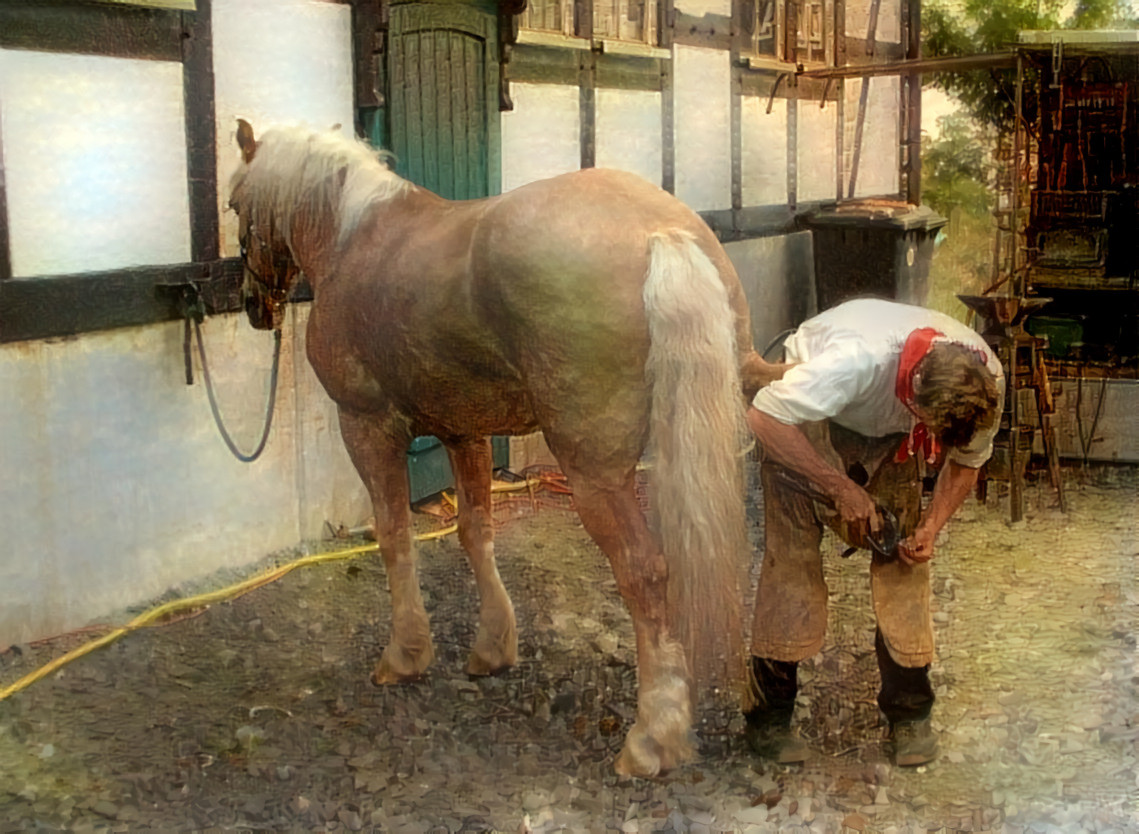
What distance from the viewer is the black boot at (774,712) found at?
8.50ft

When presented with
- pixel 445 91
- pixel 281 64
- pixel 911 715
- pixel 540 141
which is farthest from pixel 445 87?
pixel 911 715

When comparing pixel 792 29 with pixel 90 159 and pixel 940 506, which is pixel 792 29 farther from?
pixel 90 159

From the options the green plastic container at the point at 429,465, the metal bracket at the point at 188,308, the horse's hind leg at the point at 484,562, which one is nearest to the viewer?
the metal bracket at the point at 188,308

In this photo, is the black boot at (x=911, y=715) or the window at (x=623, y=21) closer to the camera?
the black boot at (x=911, y=715)

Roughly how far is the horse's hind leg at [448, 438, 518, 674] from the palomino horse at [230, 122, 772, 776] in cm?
7

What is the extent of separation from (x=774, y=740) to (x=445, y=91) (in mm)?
1540

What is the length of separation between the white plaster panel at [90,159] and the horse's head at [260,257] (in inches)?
5.1

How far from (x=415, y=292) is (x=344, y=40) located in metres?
0.58

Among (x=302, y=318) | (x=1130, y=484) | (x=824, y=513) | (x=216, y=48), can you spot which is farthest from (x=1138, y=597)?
(x=216, y=48)

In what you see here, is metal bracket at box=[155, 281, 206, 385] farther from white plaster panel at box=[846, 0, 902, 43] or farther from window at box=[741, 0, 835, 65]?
white plaster panel at box=[846, 0, 902, 43]

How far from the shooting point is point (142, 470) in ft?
9.02

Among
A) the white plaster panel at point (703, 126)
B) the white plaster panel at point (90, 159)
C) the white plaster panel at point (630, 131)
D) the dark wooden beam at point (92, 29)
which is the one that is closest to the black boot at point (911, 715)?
the white plaster panel at point (703, 126)

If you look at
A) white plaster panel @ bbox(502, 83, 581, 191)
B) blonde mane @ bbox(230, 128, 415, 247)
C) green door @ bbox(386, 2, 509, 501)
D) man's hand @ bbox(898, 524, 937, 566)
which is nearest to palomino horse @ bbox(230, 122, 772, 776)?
blonde mane @ bbox(230, 128, 415, 247)

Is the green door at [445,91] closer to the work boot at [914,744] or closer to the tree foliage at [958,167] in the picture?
the tree foliage at [958,167]
